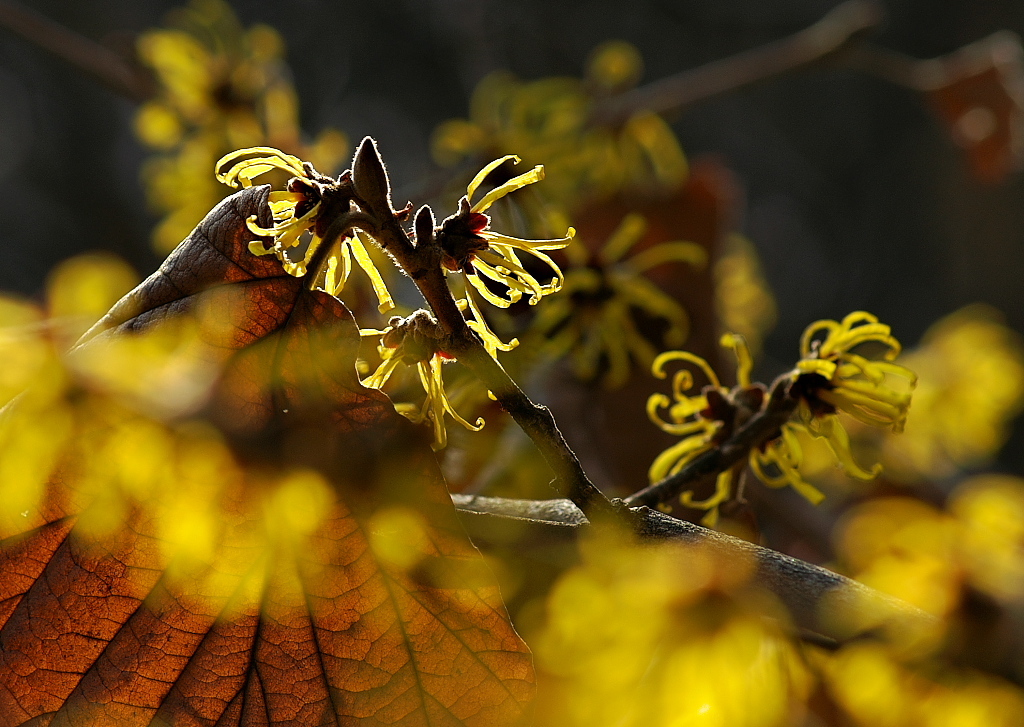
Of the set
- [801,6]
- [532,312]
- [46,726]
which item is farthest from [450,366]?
[801,6]

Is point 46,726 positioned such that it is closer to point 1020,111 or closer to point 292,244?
point 292,244

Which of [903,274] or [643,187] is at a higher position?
[643,187]

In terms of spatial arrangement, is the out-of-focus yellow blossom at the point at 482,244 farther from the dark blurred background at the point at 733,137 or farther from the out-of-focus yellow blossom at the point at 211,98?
the dark blurred background at the point at 733,137

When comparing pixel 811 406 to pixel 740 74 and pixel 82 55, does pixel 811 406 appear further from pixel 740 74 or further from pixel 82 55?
pixel 82 55

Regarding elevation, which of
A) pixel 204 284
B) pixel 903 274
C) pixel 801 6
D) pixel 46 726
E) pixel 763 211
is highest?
pixel 801 6

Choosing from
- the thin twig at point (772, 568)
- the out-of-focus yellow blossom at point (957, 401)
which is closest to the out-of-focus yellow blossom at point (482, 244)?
the thin twig at point (772, 568)

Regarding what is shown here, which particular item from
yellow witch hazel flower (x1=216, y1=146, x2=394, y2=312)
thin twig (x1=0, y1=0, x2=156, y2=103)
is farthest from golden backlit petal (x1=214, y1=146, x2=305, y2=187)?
thin twig (x1=0, y1=0, x2=156, y2=103)
